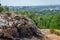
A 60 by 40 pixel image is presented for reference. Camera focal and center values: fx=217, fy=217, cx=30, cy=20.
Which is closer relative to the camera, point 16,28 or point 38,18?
point 16,28

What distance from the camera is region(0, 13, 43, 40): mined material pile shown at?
687cm

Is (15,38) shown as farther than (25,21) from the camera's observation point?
No

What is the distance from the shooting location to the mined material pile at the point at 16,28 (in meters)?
6.87

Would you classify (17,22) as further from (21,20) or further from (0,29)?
(0,29)

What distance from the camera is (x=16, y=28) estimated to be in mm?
7242

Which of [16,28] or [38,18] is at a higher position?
[16,28]

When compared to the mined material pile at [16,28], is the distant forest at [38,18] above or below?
below

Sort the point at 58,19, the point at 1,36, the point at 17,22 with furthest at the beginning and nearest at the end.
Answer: the point at 58,19, the point at 17,22, the point at 1,36

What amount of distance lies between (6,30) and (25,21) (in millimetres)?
1083

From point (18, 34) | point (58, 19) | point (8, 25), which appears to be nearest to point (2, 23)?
point (8, 25)

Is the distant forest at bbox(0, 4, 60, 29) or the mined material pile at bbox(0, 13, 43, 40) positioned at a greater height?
the mined material pile at bbox(0, 13, 43, 40)

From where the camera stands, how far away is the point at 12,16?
784 cm

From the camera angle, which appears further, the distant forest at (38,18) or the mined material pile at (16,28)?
the distant forest at (38,18)

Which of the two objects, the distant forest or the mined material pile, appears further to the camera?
the distant forest
